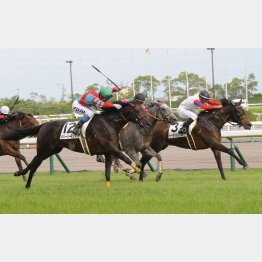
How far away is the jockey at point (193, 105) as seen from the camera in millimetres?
13109

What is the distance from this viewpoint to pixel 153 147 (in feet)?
45.2

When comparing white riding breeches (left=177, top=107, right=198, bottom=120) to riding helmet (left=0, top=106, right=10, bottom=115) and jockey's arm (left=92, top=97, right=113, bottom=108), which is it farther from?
riding helmet (left=0, top=106, right=10, bottom=115)

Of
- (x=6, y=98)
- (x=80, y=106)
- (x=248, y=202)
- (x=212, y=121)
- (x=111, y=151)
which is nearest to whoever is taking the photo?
(x=248, y=202)

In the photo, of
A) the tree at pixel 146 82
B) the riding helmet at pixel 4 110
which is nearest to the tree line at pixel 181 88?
the tree at pixel 146 82

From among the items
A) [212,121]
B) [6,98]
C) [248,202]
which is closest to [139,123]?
[212,121]

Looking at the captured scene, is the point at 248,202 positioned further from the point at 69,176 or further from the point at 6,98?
the point at 6,98

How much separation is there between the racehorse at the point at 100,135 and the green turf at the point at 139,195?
57 cm

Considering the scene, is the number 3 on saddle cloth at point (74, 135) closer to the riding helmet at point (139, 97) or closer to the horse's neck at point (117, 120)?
the horse's neck at point (117, 120)

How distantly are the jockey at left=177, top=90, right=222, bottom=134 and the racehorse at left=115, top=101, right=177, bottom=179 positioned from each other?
897 mm

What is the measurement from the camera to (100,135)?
1112 centimetres

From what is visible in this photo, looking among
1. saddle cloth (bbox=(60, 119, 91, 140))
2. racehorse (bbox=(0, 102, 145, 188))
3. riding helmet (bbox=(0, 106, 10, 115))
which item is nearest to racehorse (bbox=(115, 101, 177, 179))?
racehorse (bbox=(0, 102, 145, 188))

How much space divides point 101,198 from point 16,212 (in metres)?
1.46

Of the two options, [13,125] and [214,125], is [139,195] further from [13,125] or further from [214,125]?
[13,125]

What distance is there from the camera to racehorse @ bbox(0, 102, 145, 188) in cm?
1110
